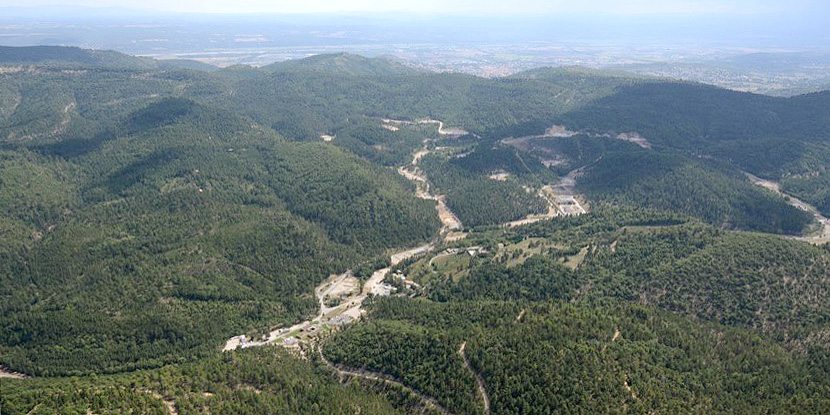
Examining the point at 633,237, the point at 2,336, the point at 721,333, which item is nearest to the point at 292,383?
the point at 2,336

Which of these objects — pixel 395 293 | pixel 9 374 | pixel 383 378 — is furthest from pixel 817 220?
pixel 9 374

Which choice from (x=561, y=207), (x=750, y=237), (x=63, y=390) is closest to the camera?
(x=63, y=390)

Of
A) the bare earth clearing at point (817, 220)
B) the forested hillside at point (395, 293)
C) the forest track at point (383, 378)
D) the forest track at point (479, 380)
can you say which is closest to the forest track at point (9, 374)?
the forested hillside at point (395, 293)

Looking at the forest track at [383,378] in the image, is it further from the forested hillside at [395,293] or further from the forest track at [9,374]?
the forest track at [9,374]

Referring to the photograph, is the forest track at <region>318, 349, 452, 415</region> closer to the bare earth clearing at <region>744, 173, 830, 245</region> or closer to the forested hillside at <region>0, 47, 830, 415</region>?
the forested hillside at <region>0, 47, 830, 415</region>

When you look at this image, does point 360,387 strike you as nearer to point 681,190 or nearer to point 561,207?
point 561,207

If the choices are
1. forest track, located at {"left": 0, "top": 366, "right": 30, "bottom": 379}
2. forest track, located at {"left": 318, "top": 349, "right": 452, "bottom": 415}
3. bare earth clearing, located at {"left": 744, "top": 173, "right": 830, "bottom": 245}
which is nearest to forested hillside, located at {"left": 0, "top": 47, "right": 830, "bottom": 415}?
forest track, located at {"left": 318, "top": 349, "right": 452, "bottom": 415}
